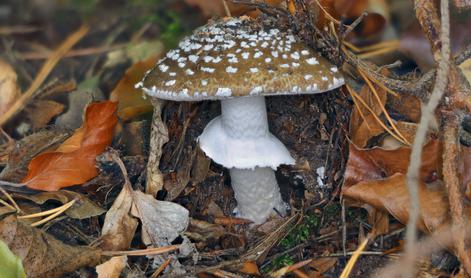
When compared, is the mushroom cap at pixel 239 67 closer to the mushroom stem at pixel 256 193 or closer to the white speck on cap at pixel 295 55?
the white speck on cap at pixel 295 55

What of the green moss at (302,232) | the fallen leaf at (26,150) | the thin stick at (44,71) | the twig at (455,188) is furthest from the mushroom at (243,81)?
the thin stick at (44,71)

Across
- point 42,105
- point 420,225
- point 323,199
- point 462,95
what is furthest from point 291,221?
point 42,105

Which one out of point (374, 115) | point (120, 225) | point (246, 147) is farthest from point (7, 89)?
point (374, 115)

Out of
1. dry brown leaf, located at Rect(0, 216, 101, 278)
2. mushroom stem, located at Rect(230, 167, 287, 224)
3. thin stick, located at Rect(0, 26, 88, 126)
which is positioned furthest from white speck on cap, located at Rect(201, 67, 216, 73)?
thin stick, located at Rect(0, 26, 88, 126)

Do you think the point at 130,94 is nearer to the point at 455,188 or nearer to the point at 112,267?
the point at 112,267

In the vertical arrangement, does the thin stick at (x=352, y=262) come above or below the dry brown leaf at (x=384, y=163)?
below

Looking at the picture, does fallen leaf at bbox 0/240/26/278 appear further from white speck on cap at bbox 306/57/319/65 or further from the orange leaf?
white speck on cap at bbox 306/57/319/65

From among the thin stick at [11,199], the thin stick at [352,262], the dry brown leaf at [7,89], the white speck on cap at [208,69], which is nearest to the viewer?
the white speck on cap at [208,69]
